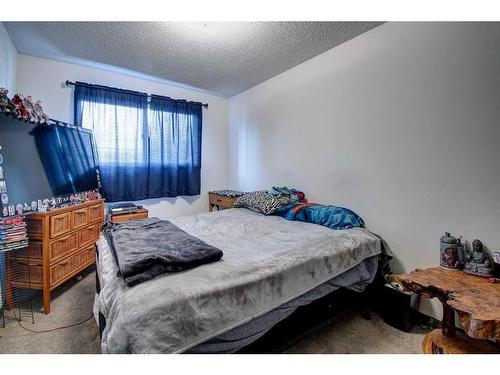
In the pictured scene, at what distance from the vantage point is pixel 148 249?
1251 mm

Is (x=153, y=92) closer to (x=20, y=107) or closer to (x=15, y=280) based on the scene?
(x=20, y=107)

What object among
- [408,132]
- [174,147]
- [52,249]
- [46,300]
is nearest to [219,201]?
[174,147]

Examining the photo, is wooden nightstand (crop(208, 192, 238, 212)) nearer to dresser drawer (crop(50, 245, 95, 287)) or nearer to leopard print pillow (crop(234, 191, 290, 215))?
leopard print pillow (crop(234, 191, 290, 215))

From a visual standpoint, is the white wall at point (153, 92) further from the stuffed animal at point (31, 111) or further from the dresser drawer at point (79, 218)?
the dresser drawer at point (79, 218)

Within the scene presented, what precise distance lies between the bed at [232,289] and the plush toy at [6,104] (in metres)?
1.21

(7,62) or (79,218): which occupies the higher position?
(7,62)

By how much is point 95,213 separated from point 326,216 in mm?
2435

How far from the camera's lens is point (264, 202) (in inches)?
101

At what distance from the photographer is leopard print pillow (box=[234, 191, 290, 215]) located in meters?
2.48

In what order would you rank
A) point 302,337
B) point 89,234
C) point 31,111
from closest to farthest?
point 302,337
point 31,111
point 89,234

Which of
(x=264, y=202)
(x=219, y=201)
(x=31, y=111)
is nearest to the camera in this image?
(x=31, y=111)

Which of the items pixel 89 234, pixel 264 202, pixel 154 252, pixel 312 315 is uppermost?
pixel 264 202

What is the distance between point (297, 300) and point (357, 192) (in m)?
1.29

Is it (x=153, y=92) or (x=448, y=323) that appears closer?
(x=448, y=323)
